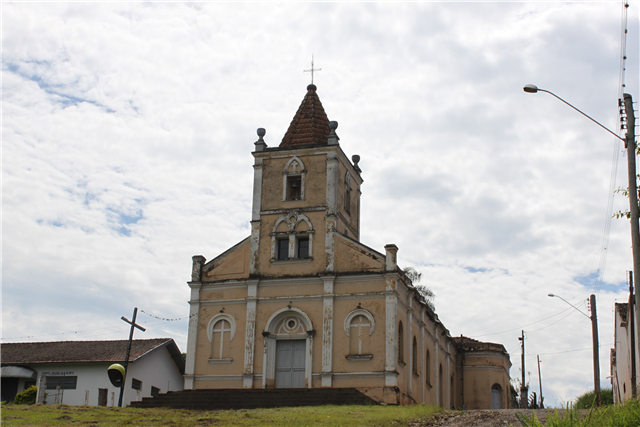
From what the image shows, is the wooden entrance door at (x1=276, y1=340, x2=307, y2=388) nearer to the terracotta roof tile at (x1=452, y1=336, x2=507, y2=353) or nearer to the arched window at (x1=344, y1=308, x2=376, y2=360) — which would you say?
the arched window at (x1=344, y1=308, x2=376, y2=360)

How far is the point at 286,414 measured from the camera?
21.6 m

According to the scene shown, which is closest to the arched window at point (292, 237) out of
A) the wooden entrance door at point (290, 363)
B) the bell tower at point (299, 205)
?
the bell tower at point (299, 205)

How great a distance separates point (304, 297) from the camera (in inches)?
1228

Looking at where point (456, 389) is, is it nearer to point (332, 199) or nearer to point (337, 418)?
point (332, 199)

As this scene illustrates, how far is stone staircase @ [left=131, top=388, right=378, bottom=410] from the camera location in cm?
2741

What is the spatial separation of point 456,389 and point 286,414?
97.2ft

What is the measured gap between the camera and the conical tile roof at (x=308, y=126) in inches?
1355

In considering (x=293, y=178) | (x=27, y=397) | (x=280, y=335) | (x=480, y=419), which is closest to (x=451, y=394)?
(x=280, y=335)

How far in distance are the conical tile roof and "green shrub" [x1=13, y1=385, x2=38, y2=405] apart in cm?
1893

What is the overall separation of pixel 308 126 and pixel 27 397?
20653 millimetres

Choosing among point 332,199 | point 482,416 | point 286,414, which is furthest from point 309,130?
point 482,416

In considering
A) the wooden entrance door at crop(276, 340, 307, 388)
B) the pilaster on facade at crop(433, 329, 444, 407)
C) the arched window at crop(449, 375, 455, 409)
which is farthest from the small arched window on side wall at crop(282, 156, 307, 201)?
the arched window at crop(449, 375, 455, 409)

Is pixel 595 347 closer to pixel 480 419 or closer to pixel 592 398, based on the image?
pixel 592 398

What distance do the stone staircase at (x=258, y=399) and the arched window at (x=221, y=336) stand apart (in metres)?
2.35
